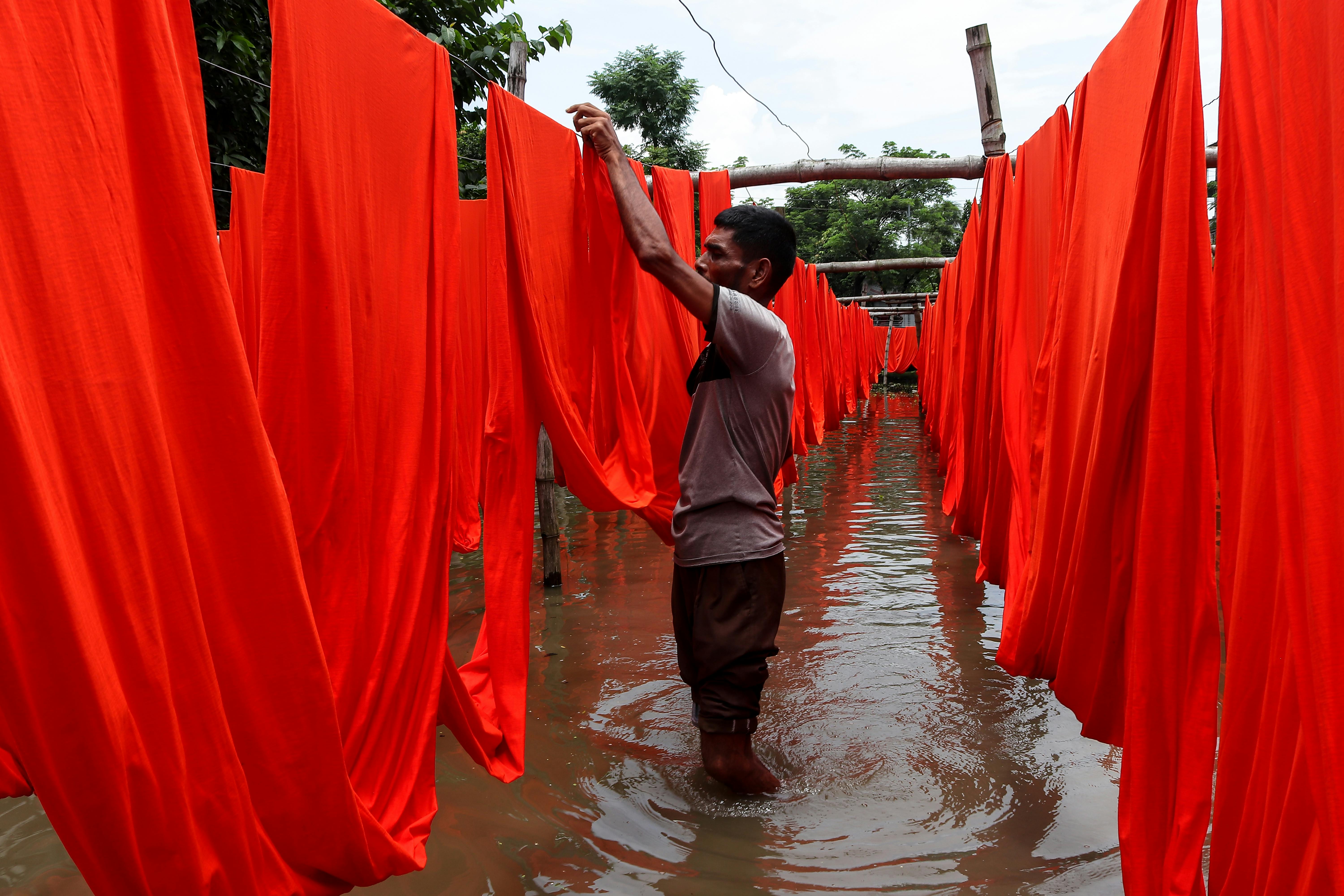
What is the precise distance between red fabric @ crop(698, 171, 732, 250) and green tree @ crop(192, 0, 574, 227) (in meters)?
1.21

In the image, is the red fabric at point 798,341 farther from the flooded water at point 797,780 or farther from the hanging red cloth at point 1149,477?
the hanging red cloth at point 1149,477

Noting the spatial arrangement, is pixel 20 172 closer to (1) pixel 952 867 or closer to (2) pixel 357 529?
(2) pixel 357 529

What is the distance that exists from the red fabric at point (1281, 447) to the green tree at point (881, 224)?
2384 cm

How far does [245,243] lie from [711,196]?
7.22 feet

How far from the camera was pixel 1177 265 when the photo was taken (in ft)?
5.27

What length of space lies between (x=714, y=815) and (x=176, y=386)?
1.85 m

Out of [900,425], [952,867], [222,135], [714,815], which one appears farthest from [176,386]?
[900,425]

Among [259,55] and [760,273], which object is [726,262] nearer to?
[760,273]

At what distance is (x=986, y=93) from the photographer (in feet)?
14.1

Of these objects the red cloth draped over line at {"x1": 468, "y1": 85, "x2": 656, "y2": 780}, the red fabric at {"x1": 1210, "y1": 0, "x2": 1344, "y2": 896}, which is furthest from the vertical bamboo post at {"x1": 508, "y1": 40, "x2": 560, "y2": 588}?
the red fabric at {"x1": 1210, "y1": 0, "x2": 1344, "y2": 896}

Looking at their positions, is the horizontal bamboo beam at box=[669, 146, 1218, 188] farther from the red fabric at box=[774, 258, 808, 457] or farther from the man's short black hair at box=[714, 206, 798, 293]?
the man's short black hair at box=[714, 206, 798, 293]

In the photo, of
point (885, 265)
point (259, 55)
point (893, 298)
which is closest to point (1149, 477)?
point (259, 55)

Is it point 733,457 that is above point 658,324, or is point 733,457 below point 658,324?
below

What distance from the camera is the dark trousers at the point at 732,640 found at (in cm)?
243
